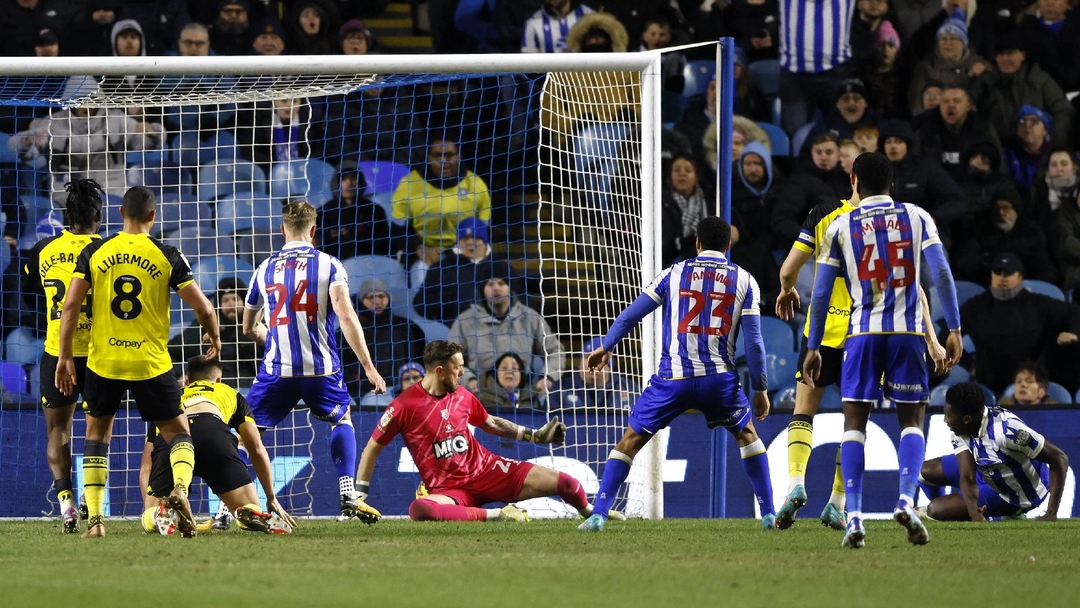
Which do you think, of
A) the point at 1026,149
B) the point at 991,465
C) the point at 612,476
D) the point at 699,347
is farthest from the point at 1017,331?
the point at 612,476

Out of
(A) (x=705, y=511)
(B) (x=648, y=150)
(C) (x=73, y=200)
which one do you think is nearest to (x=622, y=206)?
(B) (x=648, y=150)

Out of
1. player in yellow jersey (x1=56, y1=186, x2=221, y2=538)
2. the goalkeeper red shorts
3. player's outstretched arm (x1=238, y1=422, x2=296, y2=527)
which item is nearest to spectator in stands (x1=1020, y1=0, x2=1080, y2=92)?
the goalkeeper red shorts

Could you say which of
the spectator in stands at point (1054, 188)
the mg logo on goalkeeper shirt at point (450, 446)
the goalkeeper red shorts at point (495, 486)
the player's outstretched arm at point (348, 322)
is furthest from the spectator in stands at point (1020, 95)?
the player's outstretched arm at point (348, 322)

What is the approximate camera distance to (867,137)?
12.4 meters

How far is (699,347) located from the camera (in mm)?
7480

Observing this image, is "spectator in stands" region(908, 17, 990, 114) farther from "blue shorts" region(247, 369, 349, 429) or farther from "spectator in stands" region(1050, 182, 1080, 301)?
"blue shorts" region(247, 369, 349, 429)

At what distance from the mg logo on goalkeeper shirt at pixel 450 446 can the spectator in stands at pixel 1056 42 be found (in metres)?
7.58

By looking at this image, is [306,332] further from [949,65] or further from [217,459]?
[949,65]

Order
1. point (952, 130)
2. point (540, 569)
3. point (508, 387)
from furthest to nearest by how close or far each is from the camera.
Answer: point (952, 130) < point (508, 387) < point (540, 569)

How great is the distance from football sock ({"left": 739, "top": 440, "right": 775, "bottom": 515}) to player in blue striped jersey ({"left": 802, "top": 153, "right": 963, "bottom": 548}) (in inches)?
57.7

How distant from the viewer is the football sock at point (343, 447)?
776 centimetres

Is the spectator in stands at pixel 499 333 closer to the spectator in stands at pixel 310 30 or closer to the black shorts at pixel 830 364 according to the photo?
the black shorts at pixel 830 364

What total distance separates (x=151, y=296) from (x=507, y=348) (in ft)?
14.1

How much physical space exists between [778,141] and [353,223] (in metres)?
4.06
